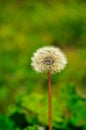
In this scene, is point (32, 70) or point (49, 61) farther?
point (32, 70)

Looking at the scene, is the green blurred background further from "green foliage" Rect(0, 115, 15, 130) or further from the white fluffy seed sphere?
the white fluffy seed sphere

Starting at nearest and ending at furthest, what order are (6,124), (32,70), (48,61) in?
1. (48,61)
2. (6,124)
3. (32,70)

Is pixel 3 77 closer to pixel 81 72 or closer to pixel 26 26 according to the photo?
pixel 81 72

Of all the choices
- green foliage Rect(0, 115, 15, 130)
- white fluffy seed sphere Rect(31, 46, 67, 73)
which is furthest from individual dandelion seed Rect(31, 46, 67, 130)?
green foliage Rect(0, 115, 15, 130)

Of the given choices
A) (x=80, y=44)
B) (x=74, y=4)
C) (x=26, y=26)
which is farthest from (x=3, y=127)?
(x=74, y=4)

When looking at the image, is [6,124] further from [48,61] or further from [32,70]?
[32,70]

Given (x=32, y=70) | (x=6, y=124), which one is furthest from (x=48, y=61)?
(x=32, y=70)
